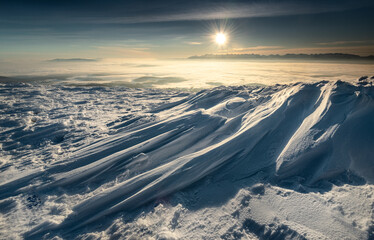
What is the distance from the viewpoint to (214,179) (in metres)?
8.59

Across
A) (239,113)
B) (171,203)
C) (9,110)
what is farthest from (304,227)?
(9,110)

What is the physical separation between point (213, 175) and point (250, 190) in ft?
5.91

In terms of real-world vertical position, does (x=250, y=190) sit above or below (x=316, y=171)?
below

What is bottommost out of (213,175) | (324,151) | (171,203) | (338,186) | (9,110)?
(9,110)

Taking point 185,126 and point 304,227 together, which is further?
point 185,126

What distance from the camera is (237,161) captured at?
9.42 metres

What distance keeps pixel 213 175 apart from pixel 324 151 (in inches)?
202

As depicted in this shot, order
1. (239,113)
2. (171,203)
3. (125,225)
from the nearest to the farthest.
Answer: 1. (125,225)
2. (171,203)
3. (239,113)

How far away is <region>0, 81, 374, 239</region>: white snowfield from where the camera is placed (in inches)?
247

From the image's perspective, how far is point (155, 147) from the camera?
11922 mm

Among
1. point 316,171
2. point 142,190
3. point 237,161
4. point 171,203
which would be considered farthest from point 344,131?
point 142,190

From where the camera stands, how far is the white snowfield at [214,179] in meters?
6.28

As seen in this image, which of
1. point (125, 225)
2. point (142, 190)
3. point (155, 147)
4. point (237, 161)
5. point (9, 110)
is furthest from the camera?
point (9, 110)

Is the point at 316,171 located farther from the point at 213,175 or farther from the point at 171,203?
the point at 171,203
